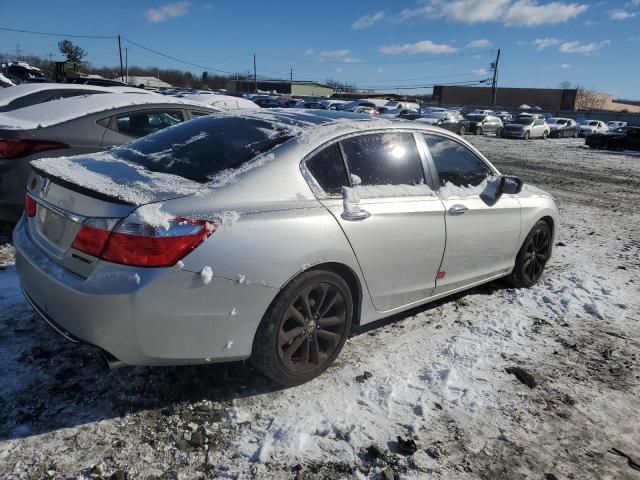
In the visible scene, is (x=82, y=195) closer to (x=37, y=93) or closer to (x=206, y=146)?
(x=206, y=146)

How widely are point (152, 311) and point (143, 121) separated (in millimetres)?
3741

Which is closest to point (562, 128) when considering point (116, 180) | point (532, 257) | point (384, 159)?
point (532, 257)

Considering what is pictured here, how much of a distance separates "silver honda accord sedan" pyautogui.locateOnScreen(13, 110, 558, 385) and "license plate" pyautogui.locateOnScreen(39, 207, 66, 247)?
13mm

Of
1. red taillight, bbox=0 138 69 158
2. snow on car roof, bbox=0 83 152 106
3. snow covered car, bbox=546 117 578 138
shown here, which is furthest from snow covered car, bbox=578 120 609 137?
red taillight, bbox=0 138 69 158

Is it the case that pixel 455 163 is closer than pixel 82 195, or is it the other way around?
pixel 82 195

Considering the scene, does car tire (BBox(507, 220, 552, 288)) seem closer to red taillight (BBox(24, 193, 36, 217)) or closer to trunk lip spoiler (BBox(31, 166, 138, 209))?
trunk lip spoiler (BBox(31, 166, 138, 209))

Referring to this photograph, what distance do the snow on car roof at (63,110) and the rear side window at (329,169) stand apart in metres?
3.16

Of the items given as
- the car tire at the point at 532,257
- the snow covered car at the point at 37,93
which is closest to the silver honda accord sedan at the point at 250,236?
the car tire at the point at 532,257

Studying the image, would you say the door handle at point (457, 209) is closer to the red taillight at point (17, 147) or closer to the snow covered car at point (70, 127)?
the snow covered car at point (70, 127)

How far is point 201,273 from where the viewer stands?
2328 mm

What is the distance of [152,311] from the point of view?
227cm

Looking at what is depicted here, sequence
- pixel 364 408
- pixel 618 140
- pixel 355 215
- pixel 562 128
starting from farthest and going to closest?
pixel 562 128, pixel 618 140, pixel 355 215, pixel 364 408

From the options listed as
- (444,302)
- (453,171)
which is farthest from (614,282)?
(453,171)

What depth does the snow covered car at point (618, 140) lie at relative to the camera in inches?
969
